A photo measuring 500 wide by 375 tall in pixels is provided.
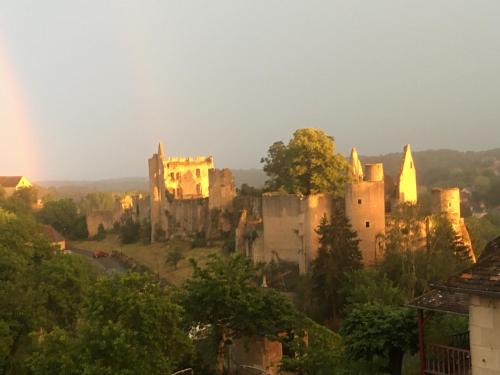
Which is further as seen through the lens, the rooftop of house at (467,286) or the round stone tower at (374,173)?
the round stone tower at (374,173)

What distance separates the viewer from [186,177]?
8181cm

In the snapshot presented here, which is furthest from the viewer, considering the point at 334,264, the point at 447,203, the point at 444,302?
the point at 447,203

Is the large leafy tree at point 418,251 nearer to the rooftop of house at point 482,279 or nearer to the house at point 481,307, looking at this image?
the house at point 481,307

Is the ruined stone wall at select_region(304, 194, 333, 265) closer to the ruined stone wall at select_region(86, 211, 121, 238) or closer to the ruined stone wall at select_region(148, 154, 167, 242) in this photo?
the ruined stone wall at select_region(148, 154, 167, 242)

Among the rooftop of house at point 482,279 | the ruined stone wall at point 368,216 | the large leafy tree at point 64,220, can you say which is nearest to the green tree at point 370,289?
the ruined stone wall at point 368,216

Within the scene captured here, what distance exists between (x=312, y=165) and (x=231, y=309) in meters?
25.2

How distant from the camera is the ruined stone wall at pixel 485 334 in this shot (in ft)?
41.2

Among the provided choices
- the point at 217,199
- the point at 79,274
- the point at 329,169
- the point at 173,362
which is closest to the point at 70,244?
the point at 217,199

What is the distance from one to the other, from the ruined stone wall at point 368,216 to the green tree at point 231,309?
47.4 feet

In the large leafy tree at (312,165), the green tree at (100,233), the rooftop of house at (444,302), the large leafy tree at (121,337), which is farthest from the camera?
the green tree at (100,233)

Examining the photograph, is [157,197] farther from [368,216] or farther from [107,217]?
[368,216]

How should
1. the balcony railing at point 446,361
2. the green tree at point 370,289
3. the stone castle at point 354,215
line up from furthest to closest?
the stone castle at point 354,215, the green tree at point 370,289, the balcony railing at point 446,361

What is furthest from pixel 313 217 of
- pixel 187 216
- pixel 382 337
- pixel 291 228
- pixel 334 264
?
pixel 187 216

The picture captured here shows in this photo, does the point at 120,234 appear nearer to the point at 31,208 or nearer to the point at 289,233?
the point at 31,208
